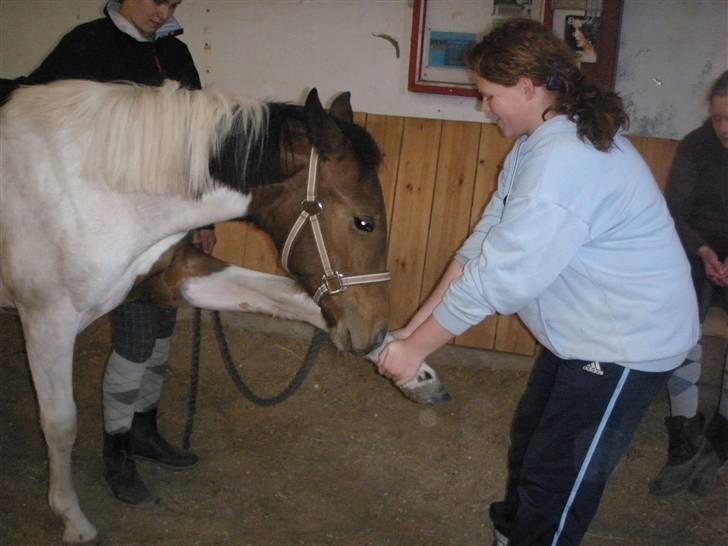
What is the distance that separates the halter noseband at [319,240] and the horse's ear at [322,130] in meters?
0.04

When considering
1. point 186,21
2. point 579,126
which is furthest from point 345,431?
point 186,21

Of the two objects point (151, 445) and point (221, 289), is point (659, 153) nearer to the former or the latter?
point (221, 289)

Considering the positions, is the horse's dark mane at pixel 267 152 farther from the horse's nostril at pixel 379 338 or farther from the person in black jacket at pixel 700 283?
the person in black jacket at pixel 700 283

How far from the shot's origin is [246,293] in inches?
93.8

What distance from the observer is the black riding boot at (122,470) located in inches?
101

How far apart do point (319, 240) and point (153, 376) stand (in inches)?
44.5

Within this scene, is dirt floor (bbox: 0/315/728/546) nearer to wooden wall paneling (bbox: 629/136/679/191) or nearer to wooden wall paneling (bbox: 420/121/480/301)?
wooden wall paneling (bbox: 420/121/480/301)

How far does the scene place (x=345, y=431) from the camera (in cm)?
319

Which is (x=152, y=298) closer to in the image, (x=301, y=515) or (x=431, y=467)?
(x=301, y=515)

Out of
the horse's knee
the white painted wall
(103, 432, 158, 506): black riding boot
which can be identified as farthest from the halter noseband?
the white painted wall

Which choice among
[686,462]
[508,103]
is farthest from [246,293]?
[686,462]

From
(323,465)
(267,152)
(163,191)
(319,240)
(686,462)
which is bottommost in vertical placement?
(323,465)

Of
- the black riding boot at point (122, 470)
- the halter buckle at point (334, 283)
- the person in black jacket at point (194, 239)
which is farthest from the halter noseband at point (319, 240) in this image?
the black riding boot at point (122, 470)

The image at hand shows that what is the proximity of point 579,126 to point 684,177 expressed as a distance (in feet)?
5.84
